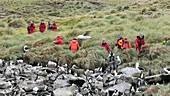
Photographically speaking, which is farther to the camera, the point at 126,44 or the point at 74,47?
the point at 74,47

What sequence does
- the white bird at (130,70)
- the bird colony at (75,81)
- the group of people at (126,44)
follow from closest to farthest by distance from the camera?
the bird colony at (75,81) → the white bird at (130,70) → the group of people at (126,44)

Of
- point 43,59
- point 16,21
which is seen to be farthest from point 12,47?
point 16,21

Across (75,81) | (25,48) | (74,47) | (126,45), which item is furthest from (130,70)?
(25,48)

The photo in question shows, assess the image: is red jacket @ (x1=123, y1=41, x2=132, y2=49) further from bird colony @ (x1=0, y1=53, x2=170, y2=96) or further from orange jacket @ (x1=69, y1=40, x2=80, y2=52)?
orange jacket @ (x1=69, y1=40, x2=80, y2=52)

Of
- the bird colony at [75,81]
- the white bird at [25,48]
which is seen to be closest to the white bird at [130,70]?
the bird colony at [75,81]

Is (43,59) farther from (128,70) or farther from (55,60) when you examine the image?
(128,70)

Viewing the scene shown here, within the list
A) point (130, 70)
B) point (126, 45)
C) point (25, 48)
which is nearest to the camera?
point (130, 70)

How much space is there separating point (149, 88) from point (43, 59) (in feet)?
28.1

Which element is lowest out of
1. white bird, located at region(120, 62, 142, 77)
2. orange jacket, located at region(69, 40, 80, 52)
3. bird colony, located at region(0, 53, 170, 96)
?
bird colony, located at region(0, 53, 170, 96)

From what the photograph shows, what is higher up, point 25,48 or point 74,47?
point 74,47

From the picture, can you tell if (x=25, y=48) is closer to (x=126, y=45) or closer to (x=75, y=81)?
(x=126, y=45)

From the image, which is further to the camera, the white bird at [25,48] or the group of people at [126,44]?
the white bird at [25,48]

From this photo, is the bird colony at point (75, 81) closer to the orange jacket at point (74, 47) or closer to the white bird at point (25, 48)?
the orange jacket at point (74, 47)

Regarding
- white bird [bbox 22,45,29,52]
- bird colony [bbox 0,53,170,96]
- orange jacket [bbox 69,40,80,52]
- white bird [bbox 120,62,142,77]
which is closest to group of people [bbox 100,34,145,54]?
orange jacket [bbox 69,40,80,52]
